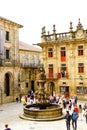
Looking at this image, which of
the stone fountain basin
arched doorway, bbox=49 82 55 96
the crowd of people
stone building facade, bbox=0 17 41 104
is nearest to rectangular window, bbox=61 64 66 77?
arched doorway, bbox=49 82 55 96

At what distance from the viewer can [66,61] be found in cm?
3753

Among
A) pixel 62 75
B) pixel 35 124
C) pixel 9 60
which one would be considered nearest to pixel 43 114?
pixel 35 124

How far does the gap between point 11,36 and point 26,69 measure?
1394 cm

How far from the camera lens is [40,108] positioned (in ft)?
78.4

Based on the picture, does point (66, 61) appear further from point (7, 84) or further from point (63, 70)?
point (7, 84)

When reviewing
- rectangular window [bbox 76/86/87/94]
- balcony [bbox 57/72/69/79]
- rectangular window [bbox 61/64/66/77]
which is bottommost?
rectangular window [bbox 76/86/87/94]

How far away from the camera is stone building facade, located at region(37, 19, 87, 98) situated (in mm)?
36125

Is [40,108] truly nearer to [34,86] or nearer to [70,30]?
[70,30]

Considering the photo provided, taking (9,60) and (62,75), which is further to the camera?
(62,75)

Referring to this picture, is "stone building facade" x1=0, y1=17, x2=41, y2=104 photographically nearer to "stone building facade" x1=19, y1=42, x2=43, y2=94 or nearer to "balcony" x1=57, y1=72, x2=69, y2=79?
"balcony" x1=57, y1=72, x2=69, y2=79

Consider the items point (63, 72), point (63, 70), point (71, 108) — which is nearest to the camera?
point (71, 108)

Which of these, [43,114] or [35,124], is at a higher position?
[43,114]

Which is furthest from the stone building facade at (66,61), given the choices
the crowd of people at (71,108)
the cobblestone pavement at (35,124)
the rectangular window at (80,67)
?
the cobblestone pavement at (35,124)

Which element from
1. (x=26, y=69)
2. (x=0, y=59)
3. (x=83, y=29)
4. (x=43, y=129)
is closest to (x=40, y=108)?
(x=43, y=129)
